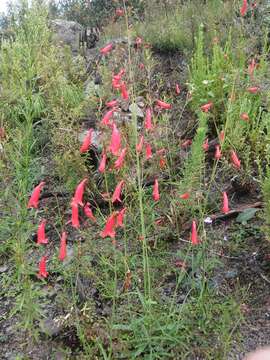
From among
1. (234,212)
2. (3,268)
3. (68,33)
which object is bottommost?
(3,268)

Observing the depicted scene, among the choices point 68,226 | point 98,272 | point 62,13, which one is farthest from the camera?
point 62,13

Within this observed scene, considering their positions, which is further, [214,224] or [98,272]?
[214,224]

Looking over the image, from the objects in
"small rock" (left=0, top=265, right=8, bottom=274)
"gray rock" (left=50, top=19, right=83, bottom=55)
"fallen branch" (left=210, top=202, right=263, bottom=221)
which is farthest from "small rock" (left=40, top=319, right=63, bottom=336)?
"gray rock" (left=50, top=19, right=83, bottom=55)

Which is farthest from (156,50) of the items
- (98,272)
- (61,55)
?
(98,272)

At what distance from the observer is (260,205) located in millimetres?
2965

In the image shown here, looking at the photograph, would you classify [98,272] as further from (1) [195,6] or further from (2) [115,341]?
(1) [195,6]

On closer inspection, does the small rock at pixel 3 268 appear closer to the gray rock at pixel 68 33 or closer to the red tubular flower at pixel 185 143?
the red tubular flower at pixel 185 143

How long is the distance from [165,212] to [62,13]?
364 inches

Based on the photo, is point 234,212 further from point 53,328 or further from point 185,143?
point 53,328

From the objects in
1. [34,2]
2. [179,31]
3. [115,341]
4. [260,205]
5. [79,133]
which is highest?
[34,2]

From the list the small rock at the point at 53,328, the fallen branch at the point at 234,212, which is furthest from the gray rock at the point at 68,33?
the small rock at the point at 53,328

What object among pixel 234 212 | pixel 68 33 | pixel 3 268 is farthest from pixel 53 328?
pixel 68 33

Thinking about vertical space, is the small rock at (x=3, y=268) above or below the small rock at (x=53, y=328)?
below

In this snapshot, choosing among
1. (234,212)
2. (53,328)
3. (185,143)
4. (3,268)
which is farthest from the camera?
(185,143)
